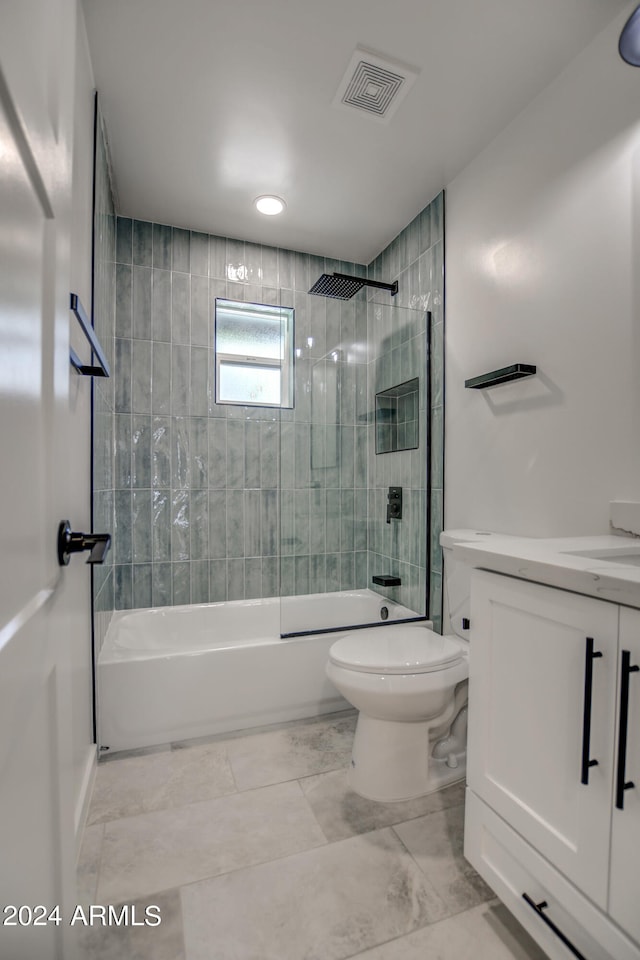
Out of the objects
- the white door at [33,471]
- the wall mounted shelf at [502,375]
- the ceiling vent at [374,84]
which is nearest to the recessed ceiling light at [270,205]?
the ceiling vent at [374,84]

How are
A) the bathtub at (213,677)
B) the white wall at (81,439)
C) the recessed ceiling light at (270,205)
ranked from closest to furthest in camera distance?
the white wall at (81,439), the bathtub at (213,677), the recessed ceiling light at (270,205)

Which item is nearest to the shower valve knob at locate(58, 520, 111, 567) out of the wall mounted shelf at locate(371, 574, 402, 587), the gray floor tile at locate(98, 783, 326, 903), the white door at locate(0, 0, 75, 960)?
the white door at locate(0, 0, 75, 960)

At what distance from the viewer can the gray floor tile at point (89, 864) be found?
1196 mm

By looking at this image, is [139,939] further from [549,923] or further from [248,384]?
[248,384]

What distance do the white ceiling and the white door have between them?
106 cm

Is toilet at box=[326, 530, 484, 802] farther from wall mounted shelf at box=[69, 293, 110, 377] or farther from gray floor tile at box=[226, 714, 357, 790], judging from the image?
wall mounted shelf at box=[69, 293, 110, 377]

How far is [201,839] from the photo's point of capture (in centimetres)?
140

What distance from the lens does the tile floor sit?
1.08 meters

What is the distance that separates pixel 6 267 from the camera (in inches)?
17.8

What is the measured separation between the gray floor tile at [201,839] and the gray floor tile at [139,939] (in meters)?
0.07

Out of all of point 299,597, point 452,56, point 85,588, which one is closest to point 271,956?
point 85,588

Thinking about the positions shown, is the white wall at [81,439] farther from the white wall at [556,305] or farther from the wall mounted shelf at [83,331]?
the white wall at [556,305]

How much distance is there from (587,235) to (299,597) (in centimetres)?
195

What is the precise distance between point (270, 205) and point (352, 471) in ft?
4.90
